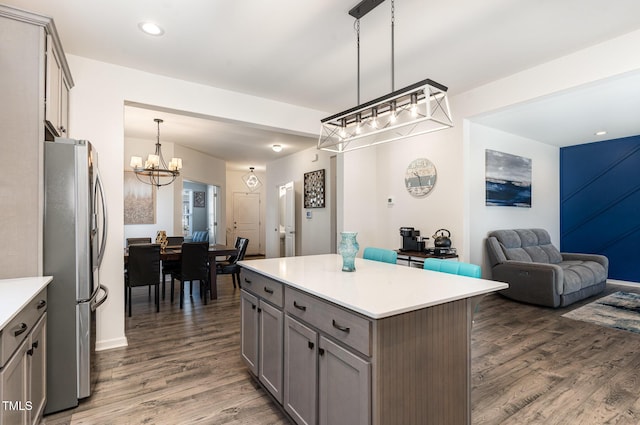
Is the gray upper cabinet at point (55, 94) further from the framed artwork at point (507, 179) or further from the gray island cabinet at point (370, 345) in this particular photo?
the framed artwork at point (507, 179)

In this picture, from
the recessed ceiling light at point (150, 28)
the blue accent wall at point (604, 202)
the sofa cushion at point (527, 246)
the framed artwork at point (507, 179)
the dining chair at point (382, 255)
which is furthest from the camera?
the blue accent wall at point (604, 202)

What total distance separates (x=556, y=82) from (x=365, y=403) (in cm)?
350

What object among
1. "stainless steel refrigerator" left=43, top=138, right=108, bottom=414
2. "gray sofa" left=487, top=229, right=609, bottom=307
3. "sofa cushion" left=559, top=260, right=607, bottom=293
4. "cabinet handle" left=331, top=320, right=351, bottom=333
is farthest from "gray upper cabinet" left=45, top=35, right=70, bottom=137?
"sofa cushion" left=559, top=260, right=607, bottom=293

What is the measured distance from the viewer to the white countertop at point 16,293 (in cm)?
140

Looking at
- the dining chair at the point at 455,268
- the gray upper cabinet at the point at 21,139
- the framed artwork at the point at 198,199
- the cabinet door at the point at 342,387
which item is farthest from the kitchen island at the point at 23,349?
the framed artwork at the point at 198,199

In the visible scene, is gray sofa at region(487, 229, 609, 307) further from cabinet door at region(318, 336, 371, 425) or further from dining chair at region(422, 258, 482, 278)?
cabinet door at region(318, 336, 371, 425)

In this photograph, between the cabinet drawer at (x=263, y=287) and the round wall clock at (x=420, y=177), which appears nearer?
the cabinet drawer at (x=263, y=287)

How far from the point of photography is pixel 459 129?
417 centimetres

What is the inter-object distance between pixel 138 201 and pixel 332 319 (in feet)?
18.8

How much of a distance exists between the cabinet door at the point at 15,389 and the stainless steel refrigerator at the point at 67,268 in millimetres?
469

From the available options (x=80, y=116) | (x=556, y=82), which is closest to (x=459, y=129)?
(x=556, y=82)

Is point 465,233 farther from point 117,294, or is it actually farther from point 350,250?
point 117,294

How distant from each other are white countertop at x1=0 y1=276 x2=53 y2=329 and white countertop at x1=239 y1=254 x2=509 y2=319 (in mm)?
1227

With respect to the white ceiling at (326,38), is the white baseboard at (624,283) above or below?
below
